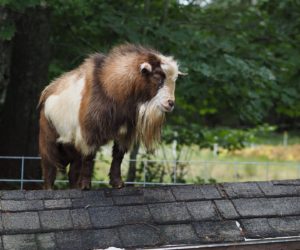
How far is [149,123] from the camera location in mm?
4039

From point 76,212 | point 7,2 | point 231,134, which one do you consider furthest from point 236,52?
point 76,212

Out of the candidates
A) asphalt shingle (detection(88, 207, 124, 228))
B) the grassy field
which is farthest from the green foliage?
asphalt shingle (detection(88, 207, 124, 228))

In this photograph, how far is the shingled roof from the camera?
10.9 feet

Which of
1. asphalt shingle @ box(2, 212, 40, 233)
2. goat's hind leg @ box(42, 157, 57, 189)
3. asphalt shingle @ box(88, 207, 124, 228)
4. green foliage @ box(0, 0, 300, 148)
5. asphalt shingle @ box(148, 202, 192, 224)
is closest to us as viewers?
asphalt shingle @ box(2, 212, 40, 233)

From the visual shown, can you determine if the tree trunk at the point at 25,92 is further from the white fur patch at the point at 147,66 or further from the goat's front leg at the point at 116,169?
the white fur patch at the point at 147,66

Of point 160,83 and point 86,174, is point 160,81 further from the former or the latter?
point 86,174

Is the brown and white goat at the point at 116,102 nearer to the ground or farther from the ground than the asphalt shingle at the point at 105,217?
farther from the ground

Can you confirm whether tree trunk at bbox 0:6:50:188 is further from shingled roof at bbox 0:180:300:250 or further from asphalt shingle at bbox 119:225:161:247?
asphalt shingle at bbox 119:225:161:247

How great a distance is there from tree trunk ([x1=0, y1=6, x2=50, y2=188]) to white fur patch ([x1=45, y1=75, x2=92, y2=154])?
9.47ft

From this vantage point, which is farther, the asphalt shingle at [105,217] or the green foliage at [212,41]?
the green foliage at [212,41]

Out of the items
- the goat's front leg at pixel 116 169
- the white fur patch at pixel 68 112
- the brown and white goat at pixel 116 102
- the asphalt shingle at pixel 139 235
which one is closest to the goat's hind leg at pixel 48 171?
the white fur patch at pixel 68 112

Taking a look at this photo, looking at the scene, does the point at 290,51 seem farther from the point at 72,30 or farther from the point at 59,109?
the point at 59,109

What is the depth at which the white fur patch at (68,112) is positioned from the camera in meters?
4.38

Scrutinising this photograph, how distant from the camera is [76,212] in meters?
3.53
